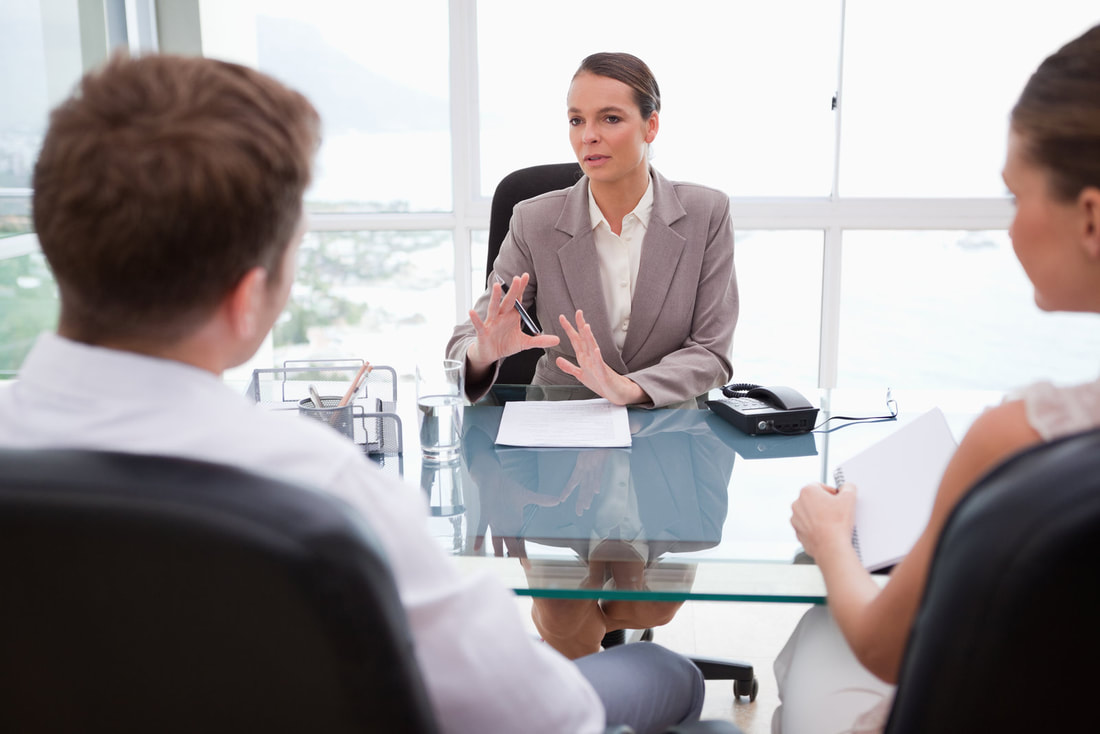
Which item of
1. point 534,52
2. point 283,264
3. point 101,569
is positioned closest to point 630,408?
point 283,264

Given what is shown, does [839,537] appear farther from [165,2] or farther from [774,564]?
[165,2]

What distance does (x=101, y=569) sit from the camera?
63cm

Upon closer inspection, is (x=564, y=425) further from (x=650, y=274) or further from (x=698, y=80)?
(x=698, y=80)

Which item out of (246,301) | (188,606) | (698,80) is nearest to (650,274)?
(246,301)

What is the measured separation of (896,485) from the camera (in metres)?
1.37

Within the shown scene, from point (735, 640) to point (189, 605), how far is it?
2.19 meters

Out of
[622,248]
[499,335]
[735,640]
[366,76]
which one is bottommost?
[735,640]

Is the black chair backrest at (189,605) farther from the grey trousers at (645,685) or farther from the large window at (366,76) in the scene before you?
the large window at (366,76)

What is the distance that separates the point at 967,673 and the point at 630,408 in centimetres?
127

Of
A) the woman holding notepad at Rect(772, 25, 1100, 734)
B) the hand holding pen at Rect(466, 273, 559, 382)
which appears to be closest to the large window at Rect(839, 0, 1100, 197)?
the hand holding pen at Rect(466, 273, 559, 382)

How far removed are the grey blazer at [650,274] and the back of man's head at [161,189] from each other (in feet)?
4.80

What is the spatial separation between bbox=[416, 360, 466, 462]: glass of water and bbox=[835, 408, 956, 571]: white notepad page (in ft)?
2.22

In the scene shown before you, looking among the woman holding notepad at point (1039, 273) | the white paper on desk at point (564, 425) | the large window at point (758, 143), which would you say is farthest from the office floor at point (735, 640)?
the large window at point (758, 143)

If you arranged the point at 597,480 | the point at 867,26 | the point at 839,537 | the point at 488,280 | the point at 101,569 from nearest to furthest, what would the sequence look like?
the point at 101,569 < the point at 839,537 < the point at 597,480 < the point at 488,280 < the point at 867,26
